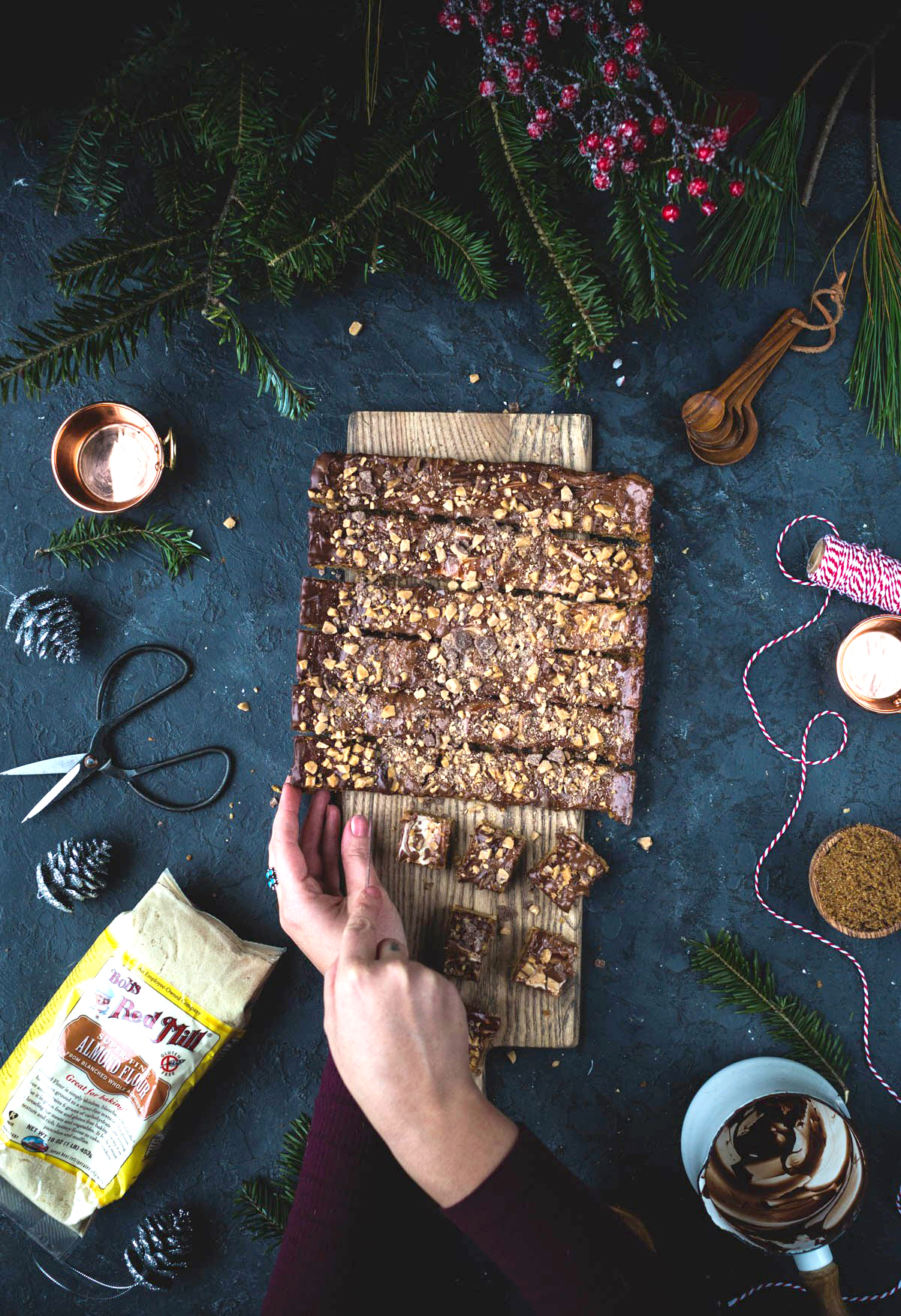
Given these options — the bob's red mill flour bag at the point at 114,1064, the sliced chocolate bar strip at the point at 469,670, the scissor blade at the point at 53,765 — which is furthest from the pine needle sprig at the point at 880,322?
the scissor blade at the point at 53,765

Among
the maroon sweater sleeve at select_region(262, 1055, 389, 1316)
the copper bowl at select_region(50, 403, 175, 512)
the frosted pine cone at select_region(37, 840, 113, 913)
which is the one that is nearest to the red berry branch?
the copper bowl at select_region(50, 403, 175, 512)

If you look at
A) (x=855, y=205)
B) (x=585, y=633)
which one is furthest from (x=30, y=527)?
(x=855, y=205)

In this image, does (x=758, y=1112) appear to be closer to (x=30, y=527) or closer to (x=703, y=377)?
(x=703, y=377)

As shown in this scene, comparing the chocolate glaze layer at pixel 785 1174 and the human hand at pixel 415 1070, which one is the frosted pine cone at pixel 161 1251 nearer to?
the human hand at pixel 415 1070

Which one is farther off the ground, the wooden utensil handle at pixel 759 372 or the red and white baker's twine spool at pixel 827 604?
the wooden utensil handle at pixel 759 372

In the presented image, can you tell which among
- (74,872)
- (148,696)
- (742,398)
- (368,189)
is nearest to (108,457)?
(148,696)

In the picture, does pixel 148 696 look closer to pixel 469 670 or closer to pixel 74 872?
pixel 74 872
